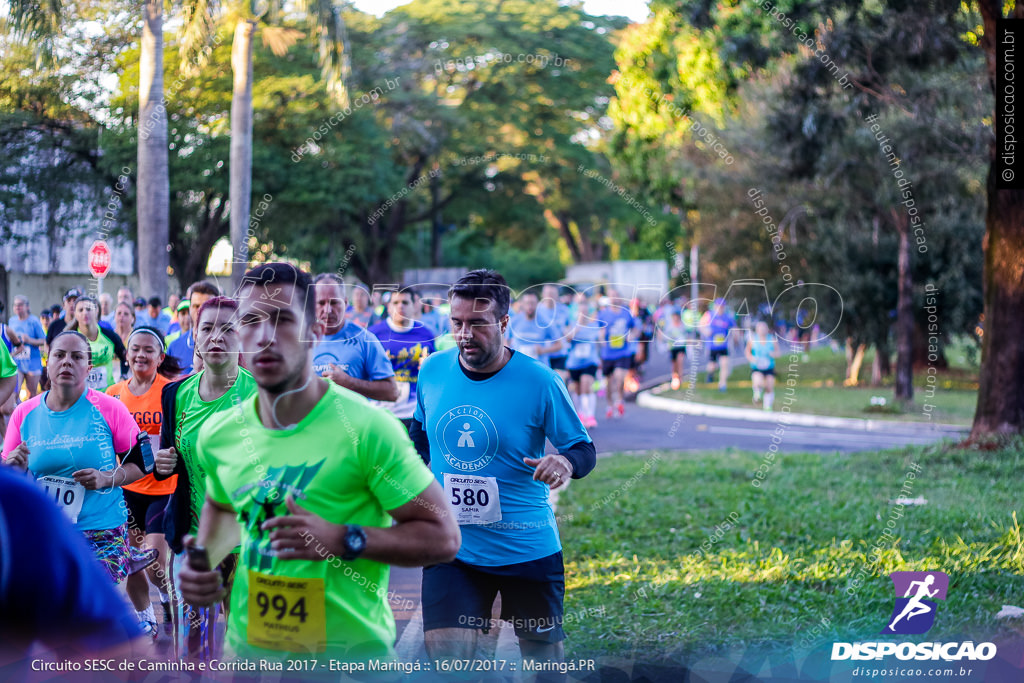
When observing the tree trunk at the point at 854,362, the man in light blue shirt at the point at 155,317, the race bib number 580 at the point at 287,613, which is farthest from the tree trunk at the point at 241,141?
the tree trunk at the point at 854,362

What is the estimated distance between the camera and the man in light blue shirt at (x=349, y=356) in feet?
21.3

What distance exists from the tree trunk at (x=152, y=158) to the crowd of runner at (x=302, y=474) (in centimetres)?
587

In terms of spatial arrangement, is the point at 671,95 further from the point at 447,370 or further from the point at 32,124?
the point at 447,370

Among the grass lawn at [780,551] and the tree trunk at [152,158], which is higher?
the tree trunk at [152,158]

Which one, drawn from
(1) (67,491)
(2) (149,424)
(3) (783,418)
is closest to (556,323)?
(3) (783,418)

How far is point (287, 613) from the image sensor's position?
9.09 feet

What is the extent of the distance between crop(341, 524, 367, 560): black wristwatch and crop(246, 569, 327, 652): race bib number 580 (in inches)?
6.9

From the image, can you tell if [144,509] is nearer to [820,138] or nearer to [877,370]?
[820,138]

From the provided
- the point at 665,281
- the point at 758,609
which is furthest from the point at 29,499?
the point at 665,281

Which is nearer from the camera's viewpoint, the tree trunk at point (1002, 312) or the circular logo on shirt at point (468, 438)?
the circular logo on shirt at point (468, 438)

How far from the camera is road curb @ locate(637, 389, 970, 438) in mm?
15562

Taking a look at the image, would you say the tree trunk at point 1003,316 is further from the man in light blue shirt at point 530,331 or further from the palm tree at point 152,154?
the palm tree at point 152,154

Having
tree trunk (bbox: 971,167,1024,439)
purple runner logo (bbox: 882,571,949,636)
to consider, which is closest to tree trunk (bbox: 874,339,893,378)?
tree trunk (bbox: 971,167,1024,439)

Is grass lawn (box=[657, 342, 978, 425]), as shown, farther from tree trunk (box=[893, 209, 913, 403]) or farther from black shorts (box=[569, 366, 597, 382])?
black shorts (box=[569, 366, 597, 382])
